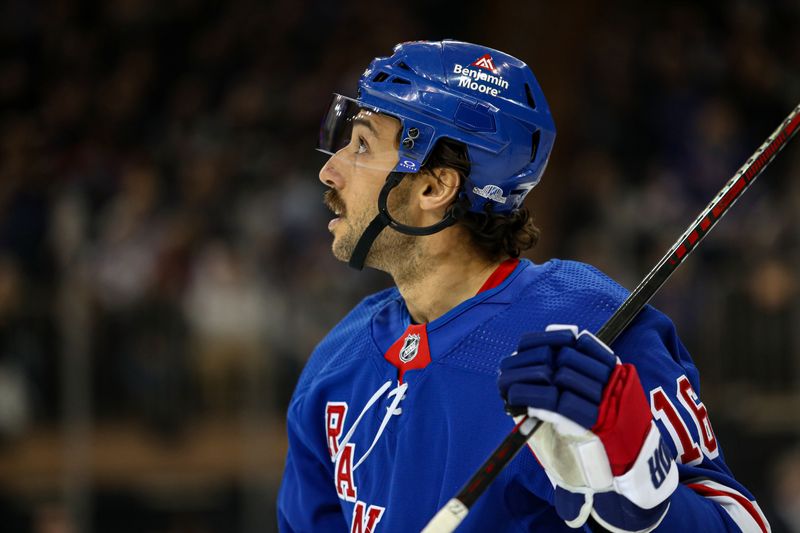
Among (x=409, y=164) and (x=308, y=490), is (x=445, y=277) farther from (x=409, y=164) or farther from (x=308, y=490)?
(x=308, y=490)

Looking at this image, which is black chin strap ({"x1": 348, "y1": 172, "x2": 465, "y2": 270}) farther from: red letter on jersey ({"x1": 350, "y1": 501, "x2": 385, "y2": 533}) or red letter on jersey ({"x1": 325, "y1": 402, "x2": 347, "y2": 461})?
red letter on jersey ({"x1": 350, "y1": 501, "x2": 385, "y2": 533})

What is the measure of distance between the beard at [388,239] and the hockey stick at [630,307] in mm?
534

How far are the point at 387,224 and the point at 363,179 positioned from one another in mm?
115

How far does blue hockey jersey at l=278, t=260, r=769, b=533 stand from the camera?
6.41 feet

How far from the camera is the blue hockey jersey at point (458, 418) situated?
6.41 ft

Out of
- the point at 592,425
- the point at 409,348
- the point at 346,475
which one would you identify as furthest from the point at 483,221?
the point at 592,425

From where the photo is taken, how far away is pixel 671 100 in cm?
747

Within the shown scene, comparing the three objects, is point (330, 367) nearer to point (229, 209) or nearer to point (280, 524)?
point (280, 524)

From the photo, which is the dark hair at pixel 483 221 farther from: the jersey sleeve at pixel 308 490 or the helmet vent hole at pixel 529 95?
the jersey sleeve at pixel 308 490

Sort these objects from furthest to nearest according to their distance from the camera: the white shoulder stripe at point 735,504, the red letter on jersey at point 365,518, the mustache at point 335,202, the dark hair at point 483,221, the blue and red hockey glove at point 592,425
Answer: the mustache at point 335,202
the dark hair at point 483,221
the red letter on jersey at point 365,518
the white shoulder stripe at point 735,504
the blue and red hockey glove at point 592,425

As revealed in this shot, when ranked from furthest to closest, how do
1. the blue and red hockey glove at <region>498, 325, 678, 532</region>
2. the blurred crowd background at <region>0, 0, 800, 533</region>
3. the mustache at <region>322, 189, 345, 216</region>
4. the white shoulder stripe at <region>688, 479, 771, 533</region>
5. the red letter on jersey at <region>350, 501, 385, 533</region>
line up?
1. the blurred crowd background at <region>0, 0, 800, 533</region>
2. the mustache at <region>322, 189, 345, 216</region>
3. the red letter on jersey at <region>350, 501, 385, 533</region>
4. the white shoulder stripe at <region>688, 479, 771, 533</region>
5. the blue and red hockey glove at <region>498, 325, 678, 532</region>

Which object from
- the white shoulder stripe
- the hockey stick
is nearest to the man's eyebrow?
the hockey stick

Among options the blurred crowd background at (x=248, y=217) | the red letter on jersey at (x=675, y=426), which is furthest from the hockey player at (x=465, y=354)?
the blurred crowd background at (x=248, y=217)

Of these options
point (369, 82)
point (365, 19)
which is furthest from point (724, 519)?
point (365, 19)
